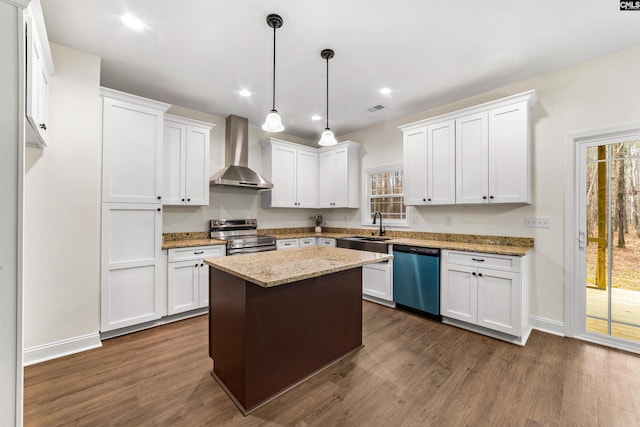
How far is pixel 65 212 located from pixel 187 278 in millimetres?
1362

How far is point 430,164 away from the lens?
142 inches

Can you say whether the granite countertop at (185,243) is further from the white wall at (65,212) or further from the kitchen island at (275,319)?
the kitchen island at (275,319)

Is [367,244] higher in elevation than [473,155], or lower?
lower

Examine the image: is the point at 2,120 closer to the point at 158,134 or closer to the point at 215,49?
the point at 215,49

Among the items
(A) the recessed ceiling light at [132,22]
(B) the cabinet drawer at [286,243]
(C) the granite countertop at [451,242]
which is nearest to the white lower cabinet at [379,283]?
(C) the granite countertop at [451,242]

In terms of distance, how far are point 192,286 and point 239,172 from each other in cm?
169

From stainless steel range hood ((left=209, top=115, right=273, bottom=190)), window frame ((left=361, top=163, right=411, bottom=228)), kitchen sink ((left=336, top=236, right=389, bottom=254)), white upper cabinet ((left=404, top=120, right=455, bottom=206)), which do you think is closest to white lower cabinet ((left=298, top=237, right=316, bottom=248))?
kitchen sink ((left=336, top=236, right=389, bottom=254))

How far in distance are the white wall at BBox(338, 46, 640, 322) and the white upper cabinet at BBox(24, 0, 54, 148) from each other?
4.21 meters

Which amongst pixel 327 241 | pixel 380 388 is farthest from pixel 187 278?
pixel 380 388

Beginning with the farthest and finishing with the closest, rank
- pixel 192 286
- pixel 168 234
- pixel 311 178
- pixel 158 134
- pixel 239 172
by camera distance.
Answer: pixel 311 178 → pixel 239 172 → pixel 168 234 → pixel 192 286 → pixel 158 134

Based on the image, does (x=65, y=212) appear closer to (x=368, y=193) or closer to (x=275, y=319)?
(x=275, y=319)

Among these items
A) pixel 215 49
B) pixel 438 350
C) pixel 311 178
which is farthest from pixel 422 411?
pixel 311 178

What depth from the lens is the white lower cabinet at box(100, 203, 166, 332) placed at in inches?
108

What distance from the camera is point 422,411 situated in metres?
1.79
